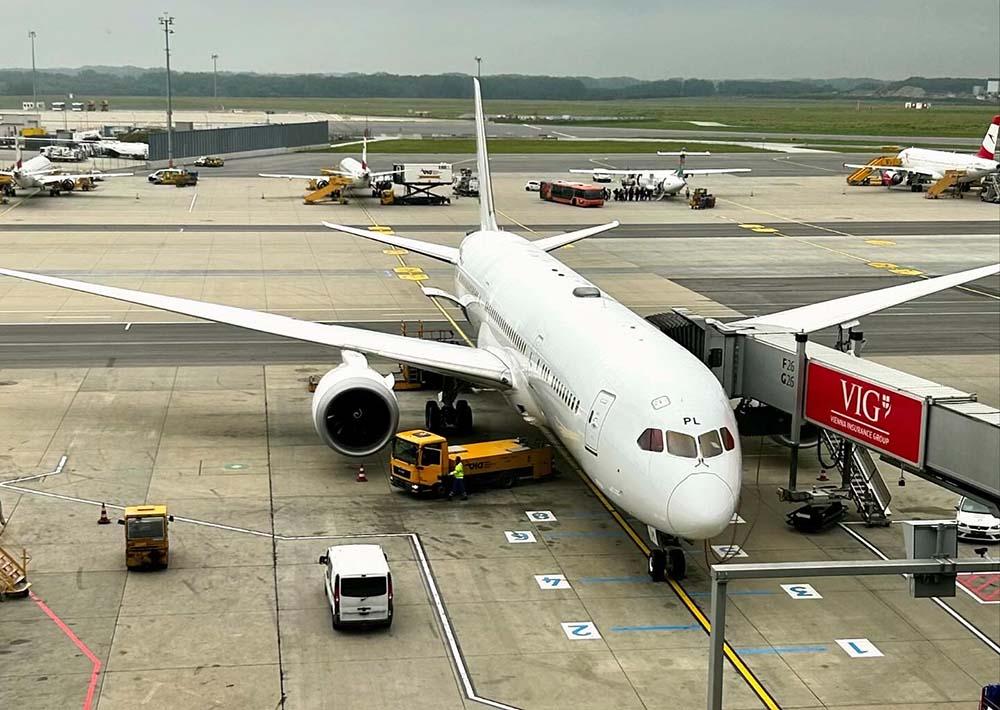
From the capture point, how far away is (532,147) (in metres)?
162

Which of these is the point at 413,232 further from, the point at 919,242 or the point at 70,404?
the point at 70,404

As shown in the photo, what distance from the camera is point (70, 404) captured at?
3994cm

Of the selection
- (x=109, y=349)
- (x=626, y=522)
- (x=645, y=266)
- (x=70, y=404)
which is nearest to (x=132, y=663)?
(x=626, y=522)

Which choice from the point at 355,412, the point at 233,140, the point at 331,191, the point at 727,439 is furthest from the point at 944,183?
the point at 727,439

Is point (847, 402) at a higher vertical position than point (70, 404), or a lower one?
higher

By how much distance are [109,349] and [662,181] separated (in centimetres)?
6600

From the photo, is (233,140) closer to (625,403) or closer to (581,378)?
(581,378)

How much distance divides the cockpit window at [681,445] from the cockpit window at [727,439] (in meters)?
0.77

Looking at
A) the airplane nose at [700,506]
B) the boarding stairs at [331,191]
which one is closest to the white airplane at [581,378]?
the airplane nose at [700,506]

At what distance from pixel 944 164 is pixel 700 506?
3764 inches

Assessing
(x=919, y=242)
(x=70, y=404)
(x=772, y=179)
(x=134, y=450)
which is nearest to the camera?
(x=134, y=450)

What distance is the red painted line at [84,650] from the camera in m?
21.2

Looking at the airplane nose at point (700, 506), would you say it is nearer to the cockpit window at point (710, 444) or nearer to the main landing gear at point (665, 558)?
the cockpit window at point (710, 444)

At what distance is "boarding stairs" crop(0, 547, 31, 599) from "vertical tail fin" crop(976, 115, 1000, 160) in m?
98.3
